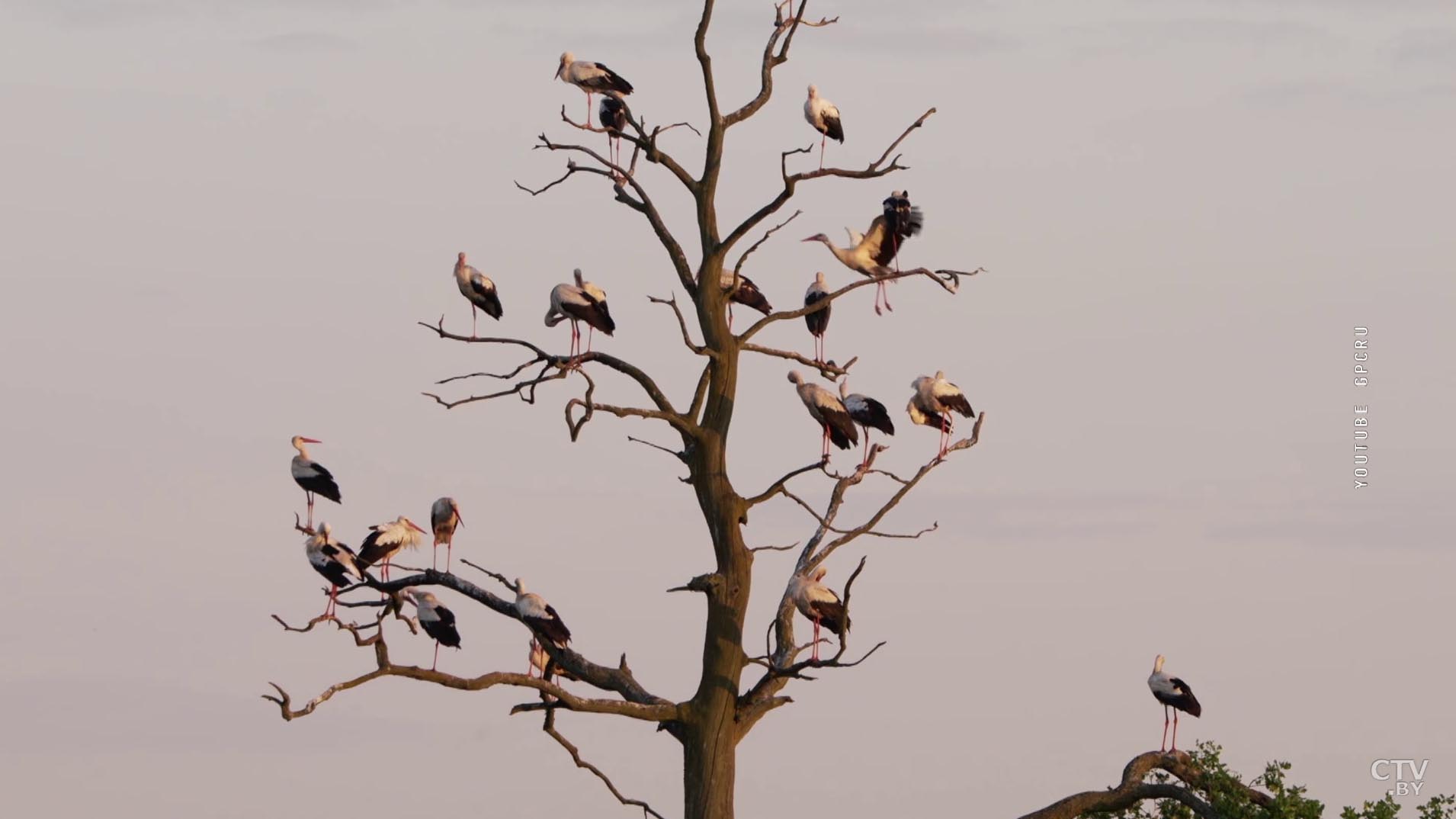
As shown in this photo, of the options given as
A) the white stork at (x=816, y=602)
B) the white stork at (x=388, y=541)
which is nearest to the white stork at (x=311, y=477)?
the white stork at (x=388, y=541)

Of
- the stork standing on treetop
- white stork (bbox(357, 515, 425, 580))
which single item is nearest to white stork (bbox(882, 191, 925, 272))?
the stork standing on treetop

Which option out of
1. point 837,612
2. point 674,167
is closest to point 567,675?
point 837,612

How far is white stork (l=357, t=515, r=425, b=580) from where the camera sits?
856 inches

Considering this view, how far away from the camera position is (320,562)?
2075 centimetres

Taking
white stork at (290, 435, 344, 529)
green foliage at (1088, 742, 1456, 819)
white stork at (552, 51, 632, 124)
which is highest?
white stork at (552, 51, 632, 124)

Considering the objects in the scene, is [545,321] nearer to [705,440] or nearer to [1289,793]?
[705,440]

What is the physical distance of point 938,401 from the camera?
2250 centimetres

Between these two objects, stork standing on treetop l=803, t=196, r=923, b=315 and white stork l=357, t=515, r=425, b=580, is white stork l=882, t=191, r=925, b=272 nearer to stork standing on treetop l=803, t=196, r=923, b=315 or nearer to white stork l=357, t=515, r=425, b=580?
stork standing on treetop l=803, t=196, r=923, b=315

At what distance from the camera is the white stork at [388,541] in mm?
21734

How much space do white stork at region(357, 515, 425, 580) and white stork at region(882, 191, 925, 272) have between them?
Answer: 508cm

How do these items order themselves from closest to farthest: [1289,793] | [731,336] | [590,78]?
[1289,793] < [731,336] < [590,78]

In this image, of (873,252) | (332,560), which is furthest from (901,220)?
(332,560)

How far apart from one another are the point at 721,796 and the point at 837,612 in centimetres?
171

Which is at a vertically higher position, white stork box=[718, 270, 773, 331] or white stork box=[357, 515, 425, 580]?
white stork box=[718, 270, 773, 331]
